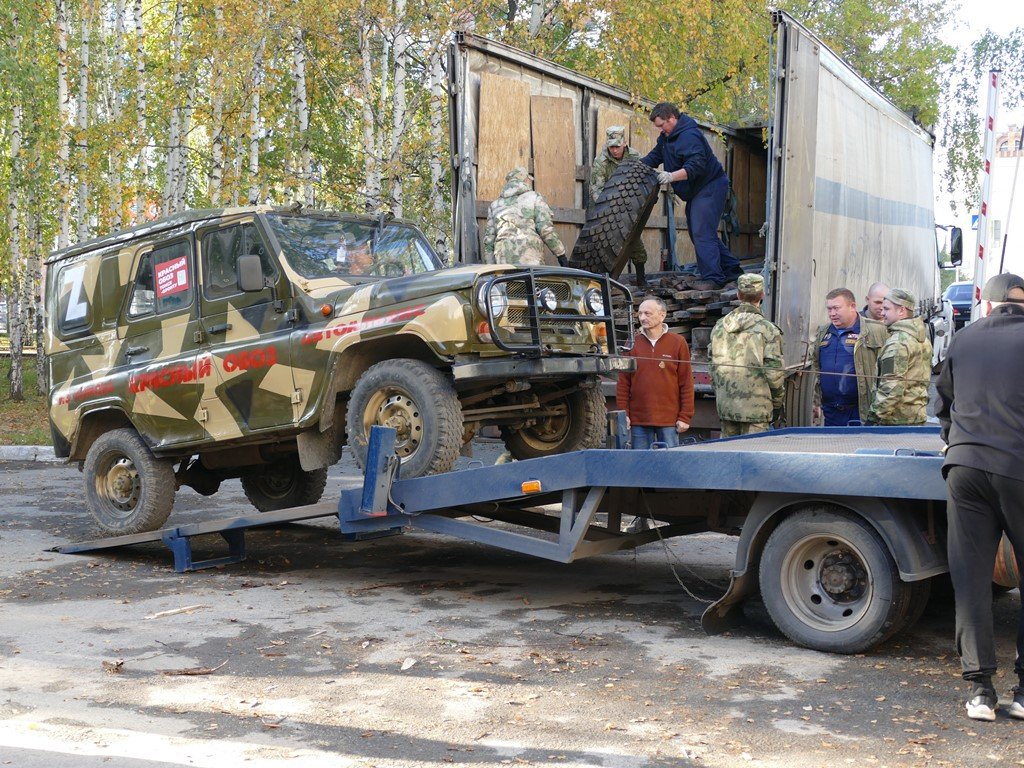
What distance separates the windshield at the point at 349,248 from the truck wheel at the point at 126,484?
1.93 meters

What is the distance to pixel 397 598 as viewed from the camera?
693cm

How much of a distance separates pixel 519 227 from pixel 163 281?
108 inches

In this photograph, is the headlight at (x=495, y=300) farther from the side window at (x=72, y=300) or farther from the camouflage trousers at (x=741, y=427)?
the side window at (x=72, y=300)

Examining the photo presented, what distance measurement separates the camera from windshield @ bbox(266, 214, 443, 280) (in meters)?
7.57

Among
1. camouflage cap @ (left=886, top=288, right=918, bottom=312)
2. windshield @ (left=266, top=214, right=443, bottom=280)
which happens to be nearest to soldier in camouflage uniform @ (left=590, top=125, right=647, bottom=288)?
windshield @ (left=266, top=214, right=443, bottom=280)

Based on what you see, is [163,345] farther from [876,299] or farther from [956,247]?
[956,247]

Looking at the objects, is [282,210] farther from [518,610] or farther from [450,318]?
[518,610]

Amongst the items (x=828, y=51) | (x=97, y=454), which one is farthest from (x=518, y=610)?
(x=828, y=51)

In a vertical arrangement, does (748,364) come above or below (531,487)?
above

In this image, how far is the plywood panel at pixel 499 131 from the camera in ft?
33.0

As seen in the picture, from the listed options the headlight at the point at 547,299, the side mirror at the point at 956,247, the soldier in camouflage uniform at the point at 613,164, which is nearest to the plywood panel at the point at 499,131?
the soldier in camouflage uniform at the point at 613,164

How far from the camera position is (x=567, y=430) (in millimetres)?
7391

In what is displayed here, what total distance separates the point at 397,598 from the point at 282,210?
258 centimetres

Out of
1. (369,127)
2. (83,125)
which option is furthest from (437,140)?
(83,125)
